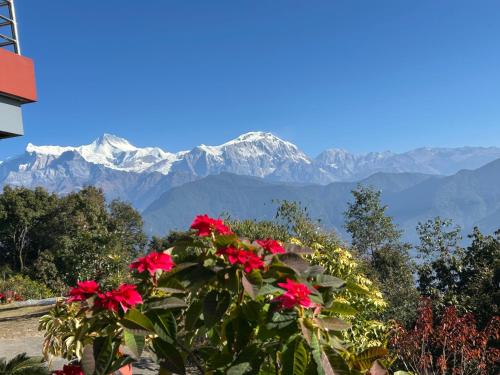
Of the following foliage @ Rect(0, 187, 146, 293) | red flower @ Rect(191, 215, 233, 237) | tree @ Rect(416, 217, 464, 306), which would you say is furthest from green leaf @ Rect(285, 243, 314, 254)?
foliage @ Rect(0, 187, 146, 293)

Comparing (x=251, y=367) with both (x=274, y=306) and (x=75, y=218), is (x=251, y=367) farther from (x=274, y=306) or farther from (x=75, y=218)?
(x=75, y=218)

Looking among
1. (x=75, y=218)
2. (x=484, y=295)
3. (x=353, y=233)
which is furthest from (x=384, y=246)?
(x=75, y=218)

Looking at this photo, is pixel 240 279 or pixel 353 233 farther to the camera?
pixel 353 233

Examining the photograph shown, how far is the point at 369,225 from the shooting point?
3841cm

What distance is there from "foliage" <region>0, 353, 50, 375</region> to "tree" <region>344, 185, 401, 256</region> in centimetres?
3452

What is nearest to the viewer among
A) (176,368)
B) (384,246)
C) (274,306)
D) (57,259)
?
(274,306)

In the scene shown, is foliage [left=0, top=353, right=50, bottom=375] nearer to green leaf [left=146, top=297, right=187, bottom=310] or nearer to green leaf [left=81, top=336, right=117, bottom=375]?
green leaf [left=81, top=336, right=117, bottom=375]

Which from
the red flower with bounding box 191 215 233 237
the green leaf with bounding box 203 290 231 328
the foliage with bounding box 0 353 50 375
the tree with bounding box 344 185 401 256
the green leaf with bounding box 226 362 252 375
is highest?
the red flower with bounding box 191 215 233 237

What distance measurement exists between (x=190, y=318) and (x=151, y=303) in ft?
1.10

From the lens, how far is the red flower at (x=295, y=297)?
A: 81.4 inches

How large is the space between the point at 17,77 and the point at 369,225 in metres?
36.2

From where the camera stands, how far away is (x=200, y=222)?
269 centimetres

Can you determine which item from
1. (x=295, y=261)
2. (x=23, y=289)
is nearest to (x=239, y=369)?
(x=295, y=261)

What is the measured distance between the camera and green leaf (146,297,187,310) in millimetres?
2252
